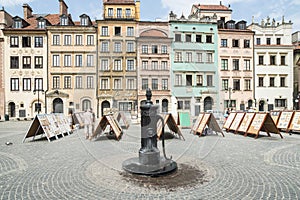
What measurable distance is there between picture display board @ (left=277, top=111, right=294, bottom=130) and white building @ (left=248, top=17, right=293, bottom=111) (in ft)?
76.6

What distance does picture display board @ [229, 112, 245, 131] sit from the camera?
1296 cm

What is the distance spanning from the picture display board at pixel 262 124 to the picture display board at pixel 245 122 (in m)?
0.23

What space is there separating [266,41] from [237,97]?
469 inches

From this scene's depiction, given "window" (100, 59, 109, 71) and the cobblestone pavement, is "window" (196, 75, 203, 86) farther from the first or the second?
the cobblestone pavement

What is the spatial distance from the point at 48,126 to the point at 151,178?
8088 mm

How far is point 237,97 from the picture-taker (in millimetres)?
34094

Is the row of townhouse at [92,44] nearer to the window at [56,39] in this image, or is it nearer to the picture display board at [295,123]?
the window at [56,39]

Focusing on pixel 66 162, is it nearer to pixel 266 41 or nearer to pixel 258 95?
pixel 258 95

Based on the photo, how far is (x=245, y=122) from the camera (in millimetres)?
12453

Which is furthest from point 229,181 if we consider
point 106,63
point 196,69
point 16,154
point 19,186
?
point 16,154

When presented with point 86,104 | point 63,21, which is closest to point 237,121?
point 86,104

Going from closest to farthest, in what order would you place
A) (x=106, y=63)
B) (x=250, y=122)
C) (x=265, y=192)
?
(x=265, y=192), (x=106, y=63), (x=250, y=122)

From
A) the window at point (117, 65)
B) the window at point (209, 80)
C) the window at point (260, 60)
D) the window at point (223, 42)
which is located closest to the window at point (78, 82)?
the window at point (117, 65)

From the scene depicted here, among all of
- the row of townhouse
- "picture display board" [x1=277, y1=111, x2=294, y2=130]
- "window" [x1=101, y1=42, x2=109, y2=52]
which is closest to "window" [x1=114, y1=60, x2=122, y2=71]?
"window" [x1=101, y1=42, x2=109, y2=52]
